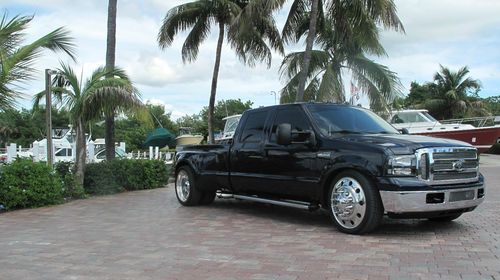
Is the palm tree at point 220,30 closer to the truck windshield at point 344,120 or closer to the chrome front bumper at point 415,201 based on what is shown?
the truck windshield at point 344,120

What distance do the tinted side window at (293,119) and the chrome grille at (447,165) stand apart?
1.89 meters

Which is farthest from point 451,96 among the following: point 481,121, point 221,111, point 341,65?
point 221,111

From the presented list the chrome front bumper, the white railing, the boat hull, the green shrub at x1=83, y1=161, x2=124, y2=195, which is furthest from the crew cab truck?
the white railing

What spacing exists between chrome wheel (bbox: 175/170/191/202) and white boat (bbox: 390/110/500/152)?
18.3 m

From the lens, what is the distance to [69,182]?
12375 mm

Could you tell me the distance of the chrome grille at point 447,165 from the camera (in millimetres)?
7016

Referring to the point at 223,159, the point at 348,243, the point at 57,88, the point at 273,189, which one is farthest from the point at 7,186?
the point at 348,243

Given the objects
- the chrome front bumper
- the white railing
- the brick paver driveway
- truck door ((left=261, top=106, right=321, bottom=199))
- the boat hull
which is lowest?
the brick paver driveway

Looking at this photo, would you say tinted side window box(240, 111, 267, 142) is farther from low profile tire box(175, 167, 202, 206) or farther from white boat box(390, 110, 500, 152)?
white boat box(390, 110, 500, 152)

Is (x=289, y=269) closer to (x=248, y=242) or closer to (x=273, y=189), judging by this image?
(x=248, y=242)

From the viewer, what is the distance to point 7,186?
10727mm

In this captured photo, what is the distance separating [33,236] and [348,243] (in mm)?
4482

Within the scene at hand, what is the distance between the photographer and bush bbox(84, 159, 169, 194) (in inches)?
527

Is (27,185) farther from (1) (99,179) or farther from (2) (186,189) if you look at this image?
(2) (186,189)
